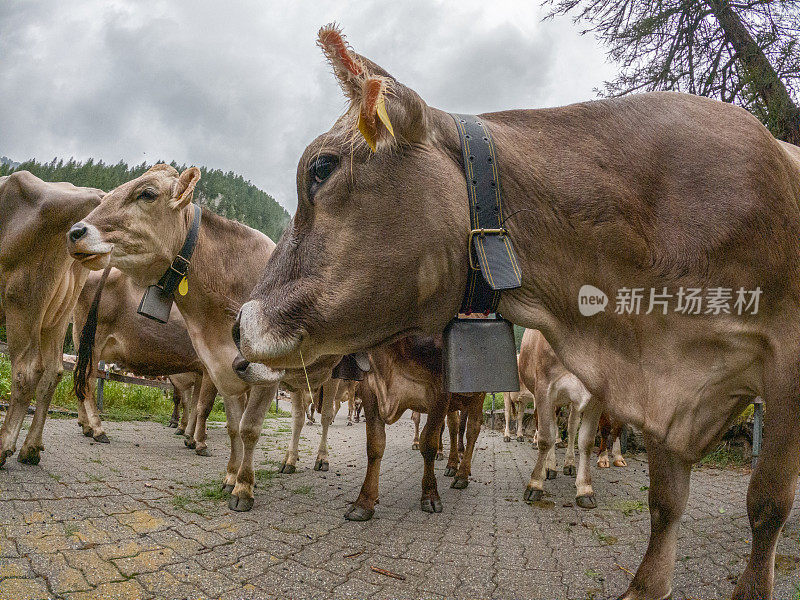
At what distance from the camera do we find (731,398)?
1.86m

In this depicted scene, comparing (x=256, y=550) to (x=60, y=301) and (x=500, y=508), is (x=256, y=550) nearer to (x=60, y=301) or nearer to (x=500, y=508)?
(x=500, y=508)

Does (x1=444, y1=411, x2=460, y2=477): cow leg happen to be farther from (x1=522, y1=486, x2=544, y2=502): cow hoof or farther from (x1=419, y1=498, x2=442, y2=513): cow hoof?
(x1=419, y1=498, x2=442, y2=513): cow hoof

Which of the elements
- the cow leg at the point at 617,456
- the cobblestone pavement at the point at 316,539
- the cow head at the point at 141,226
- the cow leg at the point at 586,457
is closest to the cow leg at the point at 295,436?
the cobblestone pavement at the point at 316,539

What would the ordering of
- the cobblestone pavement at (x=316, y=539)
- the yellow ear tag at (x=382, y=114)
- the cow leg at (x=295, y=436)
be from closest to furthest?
1. the yellow ear tag at (x=382, y=114)
2. the cobblestone pavement at (x=316, y=539)
3. the cow leg at (x=295, y=436)

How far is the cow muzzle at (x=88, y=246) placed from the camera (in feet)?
12.2

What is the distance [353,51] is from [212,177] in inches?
3606

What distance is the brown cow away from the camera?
5.78 feet

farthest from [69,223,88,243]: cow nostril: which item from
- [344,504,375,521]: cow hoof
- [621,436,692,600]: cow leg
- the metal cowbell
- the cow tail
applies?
[621,436,692,600]: cow leg

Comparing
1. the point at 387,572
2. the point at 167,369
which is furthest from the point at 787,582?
the point at 167,369

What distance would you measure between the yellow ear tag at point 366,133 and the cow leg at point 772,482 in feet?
4.93

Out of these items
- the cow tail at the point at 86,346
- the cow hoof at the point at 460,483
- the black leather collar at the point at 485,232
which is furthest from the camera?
the cow hoof at the point at 460,483

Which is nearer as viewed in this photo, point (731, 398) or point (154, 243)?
point (731, 398)

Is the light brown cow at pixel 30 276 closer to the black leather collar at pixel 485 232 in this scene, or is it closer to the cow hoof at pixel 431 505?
the cow hoof at pixel 431 505

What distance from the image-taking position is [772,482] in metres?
1.76
